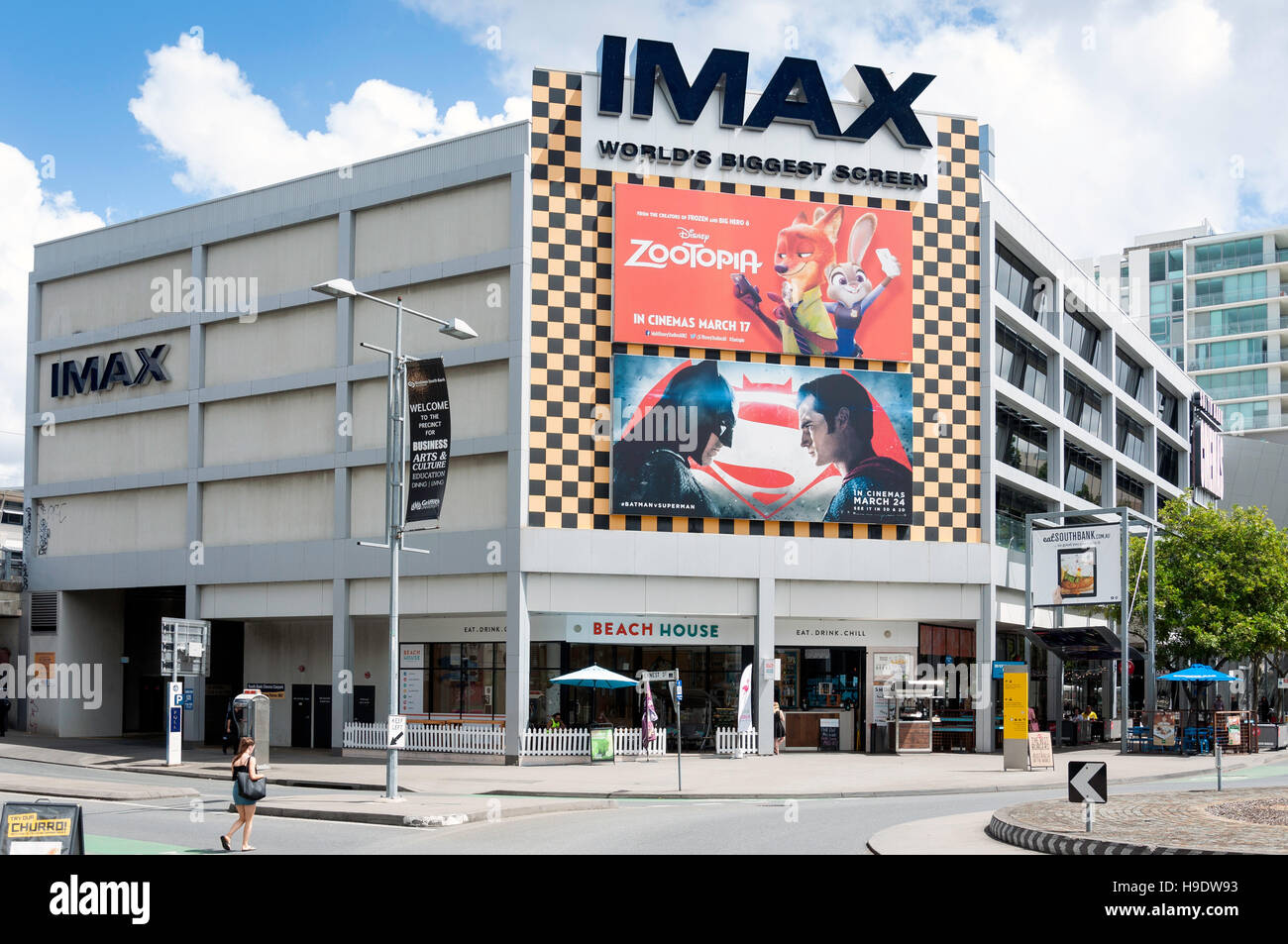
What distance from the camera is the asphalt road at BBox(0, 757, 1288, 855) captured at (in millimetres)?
18141

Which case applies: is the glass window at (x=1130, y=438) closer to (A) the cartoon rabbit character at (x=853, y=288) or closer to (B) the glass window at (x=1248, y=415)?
(A) the cartoon rabbit character at (x=853, y=288)

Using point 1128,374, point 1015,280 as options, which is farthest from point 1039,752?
point 1128,374

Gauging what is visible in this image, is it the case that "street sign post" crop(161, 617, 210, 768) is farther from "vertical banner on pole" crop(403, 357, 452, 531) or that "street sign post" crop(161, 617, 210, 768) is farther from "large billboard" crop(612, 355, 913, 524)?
"vertical banner on pole" crop(403, 357, 452, 531)

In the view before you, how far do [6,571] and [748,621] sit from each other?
97.2ft

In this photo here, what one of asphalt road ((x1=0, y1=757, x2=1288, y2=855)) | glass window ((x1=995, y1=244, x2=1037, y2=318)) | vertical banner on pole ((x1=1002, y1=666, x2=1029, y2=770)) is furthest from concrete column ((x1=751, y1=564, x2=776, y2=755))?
glass window ((x1=995, y1=244, x2=1037, y2=318))

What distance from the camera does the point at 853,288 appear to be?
40281 mm

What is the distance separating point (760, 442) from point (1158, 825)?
22587 millimetres

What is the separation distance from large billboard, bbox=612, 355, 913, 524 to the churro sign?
534 centimetres

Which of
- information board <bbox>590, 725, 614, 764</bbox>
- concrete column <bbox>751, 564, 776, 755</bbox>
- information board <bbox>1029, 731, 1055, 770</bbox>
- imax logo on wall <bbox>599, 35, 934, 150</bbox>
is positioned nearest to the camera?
information board <bbox>1029, 731, 1055, 770</bbox>

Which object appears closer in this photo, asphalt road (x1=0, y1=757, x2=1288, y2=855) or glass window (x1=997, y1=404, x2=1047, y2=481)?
asphalt road (x1=0, y1=757, x2=1288, y2=855)

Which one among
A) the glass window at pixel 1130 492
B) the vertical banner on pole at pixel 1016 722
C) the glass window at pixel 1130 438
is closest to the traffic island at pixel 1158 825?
the vertical banner on pole at pixel 1016 722

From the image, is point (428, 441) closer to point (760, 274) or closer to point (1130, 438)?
point (760, 274)

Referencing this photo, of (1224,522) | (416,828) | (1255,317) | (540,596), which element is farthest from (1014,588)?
(1255,317)
